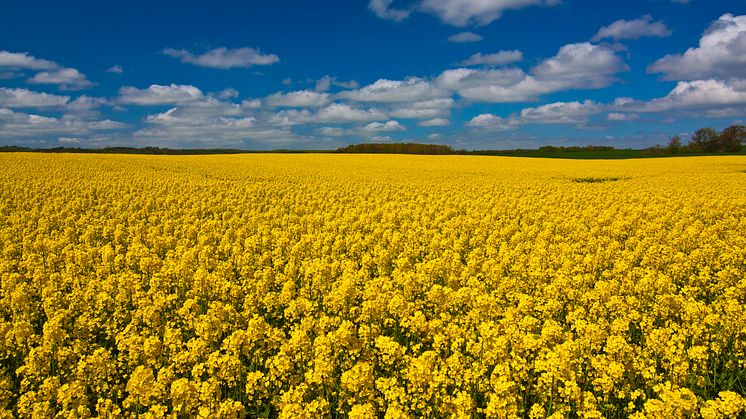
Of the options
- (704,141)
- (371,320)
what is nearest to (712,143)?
(704,141)

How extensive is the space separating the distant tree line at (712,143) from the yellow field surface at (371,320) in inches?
3123

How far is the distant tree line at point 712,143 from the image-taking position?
75.2m

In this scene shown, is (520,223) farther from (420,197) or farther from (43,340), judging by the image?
(43,340)

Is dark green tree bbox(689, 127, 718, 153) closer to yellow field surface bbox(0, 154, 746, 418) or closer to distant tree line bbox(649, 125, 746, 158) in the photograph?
distant tree line bbox(649, 125, 746, 158)

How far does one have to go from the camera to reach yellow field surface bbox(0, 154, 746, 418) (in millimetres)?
4559

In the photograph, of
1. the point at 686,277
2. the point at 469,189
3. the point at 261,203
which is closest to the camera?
the point at 686,277

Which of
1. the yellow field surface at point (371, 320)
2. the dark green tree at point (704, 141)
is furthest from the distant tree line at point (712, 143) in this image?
the yellow field surface at point (371, 320)

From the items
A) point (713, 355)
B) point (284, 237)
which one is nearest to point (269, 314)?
point (284, 237)

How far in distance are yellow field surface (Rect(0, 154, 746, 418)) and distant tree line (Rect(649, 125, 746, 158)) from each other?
260ft

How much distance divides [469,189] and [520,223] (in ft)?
28.7

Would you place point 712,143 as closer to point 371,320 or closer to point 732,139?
point 732,139

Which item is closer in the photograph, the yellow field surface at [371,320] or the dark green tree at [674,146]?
the yellow field surface at [371,320]

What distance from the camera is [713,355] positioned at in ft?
18.9

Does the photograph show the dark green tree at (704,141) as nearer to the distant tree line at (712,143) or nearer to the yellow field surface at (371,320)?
the distant tree line at (712,143)
